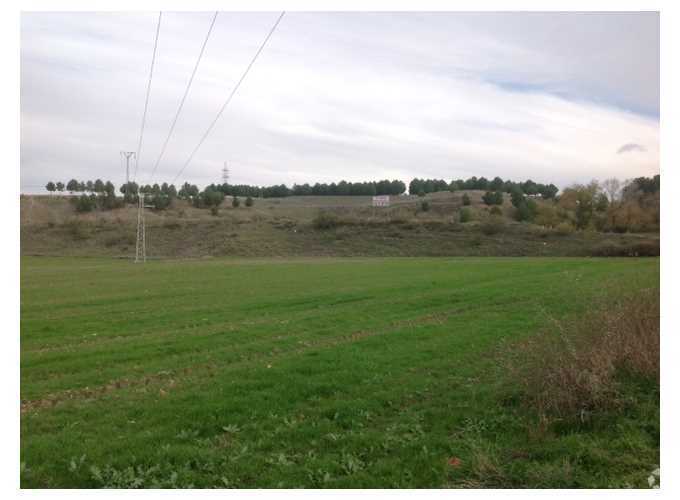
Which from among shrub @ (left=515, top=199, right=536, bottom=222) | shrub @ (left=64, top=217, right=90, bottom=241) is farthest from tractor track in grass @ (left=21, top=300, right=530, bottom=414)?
shrub @ (left=64, top=217, right=90, bottom=241)

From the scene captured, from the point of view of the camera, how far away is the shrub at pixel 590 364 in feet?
22.6

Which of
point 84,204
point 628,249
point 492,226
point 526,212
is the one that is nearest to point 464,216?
point 526,212

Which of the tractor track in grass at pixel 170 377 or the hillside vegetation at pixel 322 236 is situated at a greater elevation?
the hillside vegetation at pixel 322 236

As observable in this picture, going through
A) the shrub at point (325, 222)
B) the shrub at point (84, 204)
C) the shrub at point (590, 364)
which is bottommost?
the shrub at point (590, 364)

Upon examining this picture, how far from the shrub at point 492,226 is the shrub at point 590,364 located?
63721 mm

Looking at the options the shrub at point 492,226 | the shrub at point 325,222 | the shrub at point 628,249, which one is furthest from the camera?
the shrub at point 325,222

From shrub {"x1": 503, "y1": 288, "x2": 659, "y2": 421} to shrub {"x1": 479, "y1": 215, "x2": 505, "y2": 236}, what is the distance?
63721 mm

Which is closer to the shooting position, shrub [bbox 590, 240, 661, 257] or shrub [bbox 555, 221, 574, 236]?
shrub [bbox 590, 240, 661, 257]

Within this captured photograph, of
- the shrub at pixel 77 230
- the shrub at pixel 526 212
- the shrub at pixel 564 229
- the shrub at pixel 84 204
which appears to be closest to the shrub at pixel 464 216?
the shrub at pixel 526 212

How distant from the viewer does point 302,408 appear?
8.27 metres

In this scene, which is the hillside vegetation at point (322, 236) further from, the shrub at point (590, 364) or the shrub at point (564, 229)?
the shrub at point (590, 364)

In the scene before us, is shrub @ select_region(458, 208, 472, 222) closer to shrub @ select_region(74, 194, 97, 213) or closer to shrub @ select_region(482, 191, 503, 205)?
shrub @ select_region(482, 191, 503, 205)

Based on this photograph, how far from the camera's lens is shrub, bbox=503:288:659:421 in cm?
689
